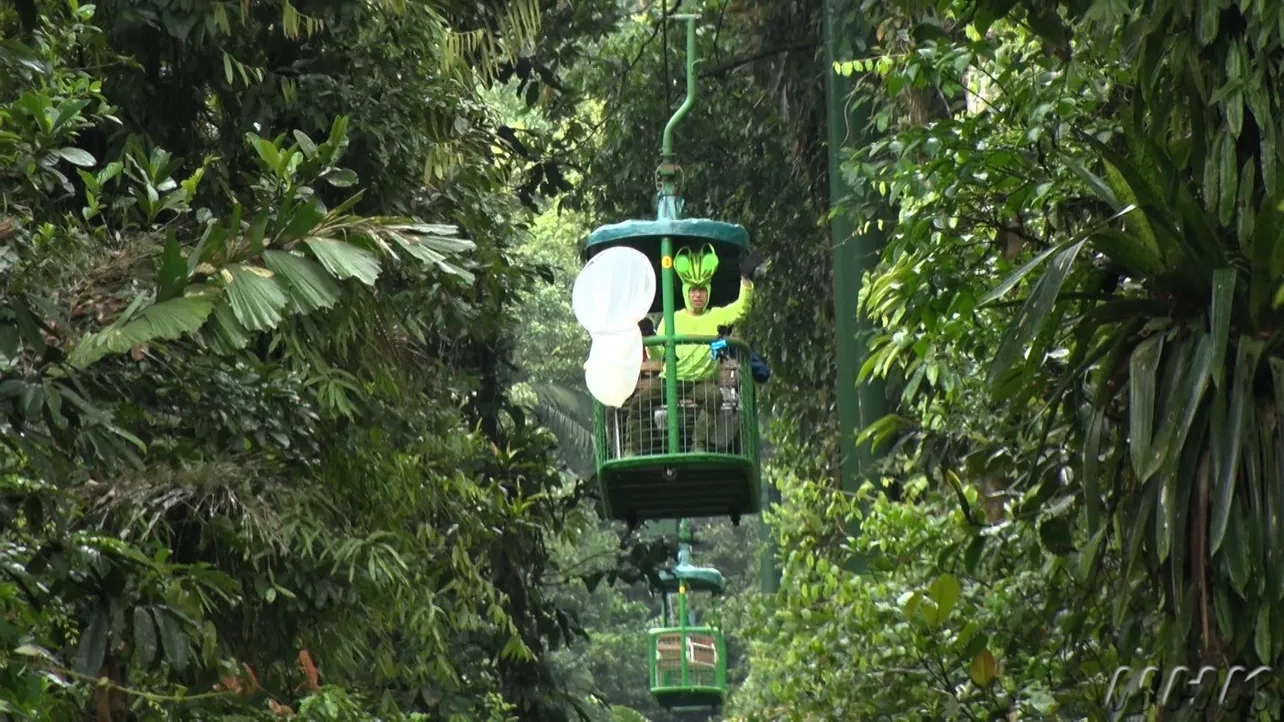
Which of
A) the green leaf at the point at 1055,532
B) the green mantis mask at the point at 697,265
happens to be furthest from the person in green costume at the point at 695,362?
the green leaf at the point at 1055,532

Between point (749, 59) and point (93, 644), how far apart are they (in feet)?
31.6

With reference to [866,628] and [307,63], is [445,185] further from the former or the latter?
[866,628]

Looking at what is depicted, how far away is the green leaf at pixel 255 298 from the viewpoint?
4242 millimetres

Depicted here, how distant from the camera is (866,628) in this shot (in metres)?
7.88

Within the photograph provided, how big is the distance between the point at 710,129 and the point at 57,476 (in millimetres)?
10652

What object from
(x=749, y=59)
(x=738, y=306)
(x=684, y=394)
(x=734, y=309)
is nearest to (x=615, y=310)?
(x=684, y=394)

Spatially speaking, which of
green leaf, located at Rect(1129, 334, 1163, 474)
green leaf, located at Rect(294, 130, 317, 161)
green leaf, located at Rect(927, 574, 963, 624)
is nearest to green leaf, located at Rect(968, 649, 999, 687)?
green leaf, located at Rect(927, 574, 963, 624)

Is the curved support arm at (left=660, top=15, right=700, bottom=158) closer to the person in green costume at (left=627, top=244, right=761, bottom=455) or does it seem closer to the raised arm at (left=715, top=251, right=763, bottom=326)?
the person in green costume at (left=627, top=244, right=761, bottom=455)

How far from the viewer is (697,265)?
10328 millimetres

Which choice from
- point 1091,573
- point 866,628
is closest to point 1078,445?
point 1091,573

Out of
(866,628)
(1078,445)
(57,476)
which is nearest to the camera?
(57,476)

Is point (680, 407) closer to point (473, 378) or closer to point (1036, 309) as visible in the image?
point (473, 378)

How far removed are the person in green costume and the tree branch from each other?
3.65 metres

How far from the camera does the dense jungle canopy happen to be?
5.10 metres
